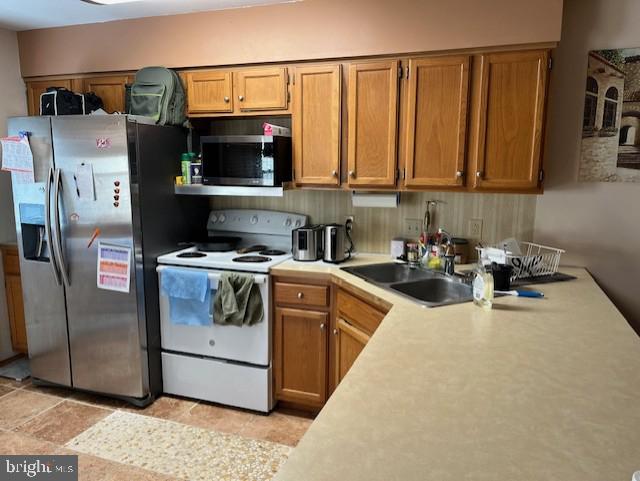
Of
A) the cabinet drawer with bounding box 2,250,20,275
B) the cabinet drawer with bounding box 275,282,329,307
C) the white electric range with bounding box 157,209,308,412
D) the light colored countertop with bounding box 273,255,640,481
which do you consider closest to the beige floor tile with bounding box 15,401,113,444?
the white electric range with bounding box 157,209,308,412

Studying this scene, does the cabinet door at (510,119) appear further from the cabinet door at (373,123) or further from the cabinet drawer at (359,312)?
the cabinet drawer at (359,312)

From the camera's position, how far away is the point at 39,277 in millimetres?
2916

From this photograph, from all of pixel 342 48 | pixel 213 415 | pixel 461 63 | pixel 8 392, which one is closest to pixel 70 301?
pixel 8 392

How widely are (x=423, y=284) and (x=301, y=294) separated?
2.29 ft

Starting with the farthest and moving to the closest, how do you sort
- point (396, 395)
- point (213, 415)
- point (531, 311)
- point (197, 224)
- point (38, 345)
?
point (197, 224) < point (38, 345) < point (213, 415) < point (531, 311) < point (396, 395)

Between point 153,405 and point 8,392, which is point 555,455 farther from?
point 8,392

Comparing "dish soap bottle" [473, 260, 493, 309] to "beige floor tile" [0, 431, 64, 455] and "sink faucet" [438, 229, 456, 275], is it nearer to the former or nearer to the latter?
"sink faucet" [438, 229, 456, 275]

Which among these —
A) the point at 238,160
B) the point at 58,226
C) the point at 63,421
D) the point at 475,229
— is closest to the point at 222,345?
the point at 63,421

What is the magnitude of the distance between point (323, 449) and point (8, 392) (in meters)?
3.03

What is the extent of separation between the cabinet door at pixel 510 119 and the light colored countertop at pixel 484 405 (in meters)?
0.88

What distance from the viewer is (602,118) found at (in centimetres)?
243

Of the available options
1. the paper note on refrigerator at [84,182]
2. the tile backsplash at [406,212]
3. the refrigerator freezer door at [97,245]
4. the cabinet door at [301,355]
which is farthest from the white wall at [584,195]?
the paper note on refrigerator at [84,182]

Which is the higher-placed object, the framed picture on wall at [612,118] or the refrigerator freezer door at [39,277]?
the framed picture on wall at [612,118]

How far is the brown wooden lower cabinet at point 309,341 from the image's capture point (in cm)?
252
